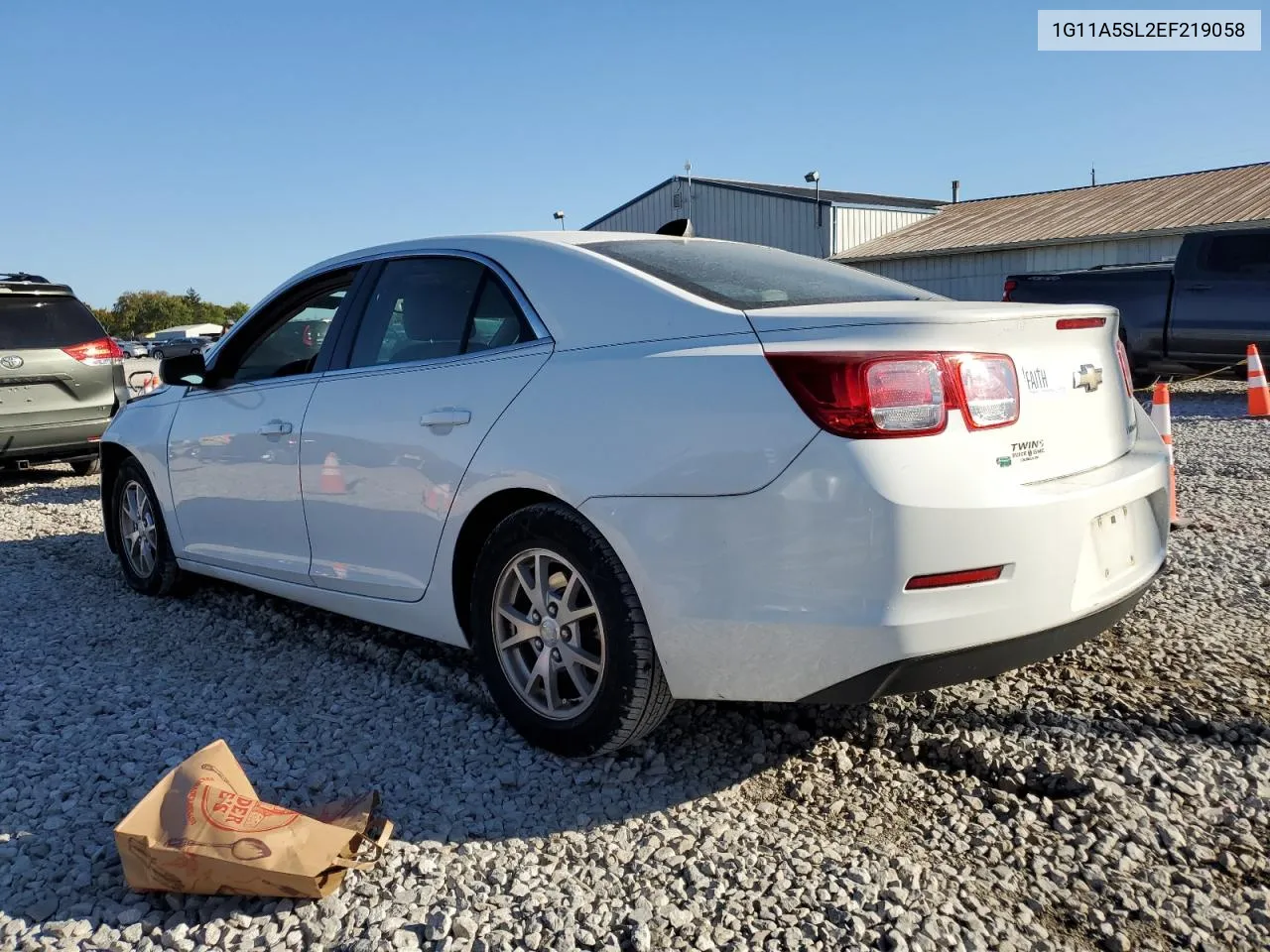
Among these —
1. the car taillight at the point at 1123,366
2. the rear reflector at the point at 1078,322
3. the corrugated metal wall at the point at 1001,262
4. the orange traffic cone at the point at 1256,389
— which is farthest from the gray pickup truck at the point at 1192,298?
the corrugated metal wall at the point at 1001,262

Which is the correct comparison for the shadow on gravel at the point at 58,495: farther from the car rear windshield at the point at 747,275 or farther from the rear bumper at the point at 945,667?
the rear bumper at the point at 945,667

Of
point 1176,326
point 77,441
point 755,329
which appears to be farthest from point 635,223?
point 755,329

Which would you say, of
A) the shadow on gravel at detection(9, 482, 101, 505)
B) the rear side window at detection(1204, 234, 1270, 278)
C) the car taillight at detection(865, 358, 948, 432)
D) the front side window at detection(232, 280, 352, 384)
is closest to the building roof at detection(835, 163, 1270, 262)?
the rear side window at detection(1204, 234, 1270, 278)

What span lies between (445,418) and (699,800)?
1387 mm

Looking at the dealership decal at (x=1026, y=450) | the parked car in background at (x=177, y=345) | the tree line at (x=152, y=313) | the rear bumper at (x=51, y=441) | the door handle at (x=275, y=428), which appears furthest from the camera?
the tree line at (x=152, y=313)

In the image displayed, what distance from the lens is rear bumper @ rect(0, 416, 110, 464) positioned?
28.3ft

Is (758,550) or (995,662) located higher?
(758,550)

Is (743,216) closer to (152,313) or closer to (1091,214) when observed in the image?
(1091,214)

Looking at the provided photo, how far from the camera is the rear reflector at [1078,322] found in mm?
2797

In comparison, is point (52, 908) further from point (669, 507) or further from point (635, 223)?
point (635, 223)

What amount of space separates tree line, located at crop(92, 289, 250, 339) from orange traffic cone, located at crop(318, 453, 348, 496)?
83.7m

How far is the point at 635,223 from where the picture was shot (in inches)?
1314

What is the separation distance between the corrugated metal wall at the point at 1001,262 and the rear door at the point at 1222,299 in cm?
1105

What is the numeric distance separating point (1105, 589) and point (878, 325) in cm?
96
